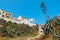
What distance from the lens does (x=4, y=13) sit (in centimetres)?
6962

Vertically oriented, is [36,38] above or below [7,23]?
below

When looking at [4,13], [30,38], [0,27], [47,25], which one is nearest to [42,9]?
[47,25]

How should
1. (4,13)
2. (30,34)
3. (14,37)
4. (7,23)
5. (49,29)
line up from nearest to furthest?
1. (49,29)
2. (14,37)
3. (30,34)
4. (7,23)
5. (4,13)

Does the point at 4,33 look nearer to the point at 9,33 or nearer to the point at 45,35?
the point at 9,33

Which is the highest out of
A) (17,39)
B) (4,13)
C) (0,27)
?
(4,13)

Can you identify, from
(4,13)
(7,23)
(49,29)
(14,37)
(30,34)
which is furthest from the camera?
(4,13)

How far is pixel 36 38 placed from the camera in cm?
4403

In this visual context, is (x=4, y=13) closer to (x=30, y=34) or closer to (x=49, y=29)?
(x=30, y=34)

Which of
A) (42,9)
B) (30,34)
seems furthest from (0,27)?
(42,9)

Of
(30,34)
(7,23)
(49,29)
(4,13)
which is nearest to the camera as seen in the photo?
(49,29)

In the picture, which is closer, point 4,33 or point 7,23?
point 4,33

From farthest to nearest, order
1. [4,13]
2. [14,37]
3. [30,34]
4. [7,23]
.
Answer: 1. [4,13]
2. [7,23]
3. [30,34]
4. [14,37]

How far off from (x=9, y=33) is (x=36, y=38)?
18.5 ft

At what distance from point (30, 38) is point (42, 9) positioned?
646 cm
